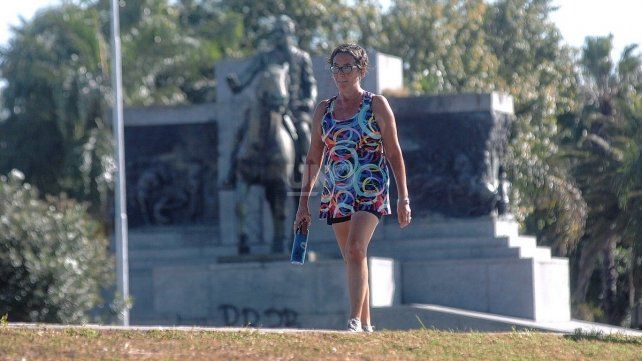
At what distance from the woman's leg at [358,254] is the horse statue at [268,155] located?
39.7ft

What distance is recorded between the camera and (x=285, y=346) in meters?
9.26

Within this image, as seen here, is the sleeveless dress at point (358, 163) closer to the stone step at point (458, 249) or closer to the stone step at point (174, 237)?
the stone step at point (458, 249)

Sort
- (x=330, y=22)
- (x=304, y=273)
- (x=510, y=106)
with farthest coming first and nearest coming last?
1. (x=330, y=22)
2. (x=510, y=106)
3. (x=304, y=273)

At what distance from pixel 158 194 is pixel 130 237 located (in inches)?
34.5

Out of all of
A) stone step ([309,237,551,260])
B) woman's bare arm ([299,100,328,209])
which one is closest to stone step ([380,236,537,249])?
stone step ([309,237,551,260])

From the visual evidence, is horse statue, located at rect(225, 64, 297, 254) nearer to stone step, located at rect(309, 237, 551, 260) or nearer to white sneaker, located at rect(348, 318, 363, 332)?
stone step, located at rect(309, 237, 551, 260)

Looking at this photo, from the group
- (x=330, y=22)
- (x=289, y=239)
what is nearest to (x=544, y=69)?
(x=330, y=22)

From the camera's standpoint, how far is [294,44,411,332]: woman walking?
9.88m

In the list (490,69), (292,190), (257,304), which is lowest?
(257,304)

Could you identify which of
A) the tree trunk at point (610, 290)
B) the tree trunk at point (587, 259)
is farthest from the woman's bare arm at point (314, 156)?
the tree trunk at point (610, 290)

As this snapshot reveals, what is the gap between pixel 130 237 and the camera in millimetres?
26766

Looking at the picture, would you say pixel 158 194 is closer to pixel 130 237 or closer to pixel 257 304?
pixel 130 237

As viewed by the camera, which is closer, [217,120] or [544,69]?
[217,120]

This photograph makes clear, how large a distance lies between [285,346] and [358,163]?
134 cm
